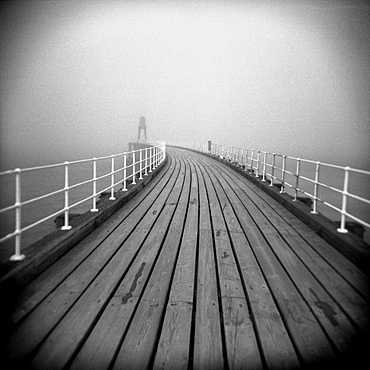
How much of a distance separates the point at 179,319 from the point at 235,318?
395 mm

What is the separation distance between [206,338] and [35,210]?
1568 inches

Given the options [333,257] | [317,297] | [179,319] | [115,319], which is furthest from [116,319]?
[333,257]

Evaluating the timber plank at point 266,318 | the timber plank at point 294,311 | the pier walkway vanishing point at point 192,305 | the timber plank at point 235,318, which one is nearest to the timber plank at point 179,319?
the pier walkway vanishing point at point 192,305

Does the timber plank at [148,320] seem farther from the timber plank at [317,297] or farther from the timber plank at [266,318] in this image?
the timber plank at [317,297]

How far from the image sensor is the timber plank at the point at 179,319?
193cm

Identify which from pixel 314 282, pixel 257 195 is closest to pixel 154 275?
pixel 314 282

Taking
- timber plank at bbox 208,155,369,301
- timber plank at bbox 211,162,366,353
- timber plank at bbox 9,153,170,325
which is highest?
timber plank at bbox 208,155,369,301

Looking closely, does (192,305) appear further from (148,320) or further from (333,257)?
(333,257)

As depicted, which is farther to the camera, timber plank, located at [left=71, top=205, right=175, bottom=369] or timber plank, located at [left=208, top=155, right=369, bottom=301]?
timber plank, located at [left=208, top=155, right=369, bottom=301]

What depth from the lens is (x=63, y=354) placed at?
1942mm

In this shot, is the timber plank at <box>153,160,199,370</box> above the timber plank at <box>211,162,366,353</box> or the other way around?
the other way around

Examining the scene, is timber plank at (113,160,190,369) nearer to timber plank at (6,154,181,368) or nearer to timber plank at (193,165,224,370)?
timber plank at (193,165,224,370)

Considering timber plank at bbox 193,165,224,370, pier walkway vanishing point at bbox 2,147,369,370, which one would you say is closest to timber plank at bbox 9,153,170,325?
Result: pier walkway vanishing point at bbox 2,147,369,370

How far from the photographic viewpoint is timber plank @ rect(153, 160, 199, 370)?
1.93 metres
